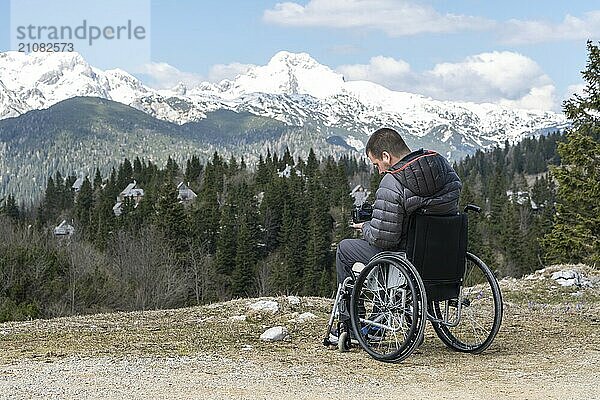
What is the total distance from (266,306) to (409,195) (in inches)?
165

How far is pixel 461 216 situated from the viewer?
696cm

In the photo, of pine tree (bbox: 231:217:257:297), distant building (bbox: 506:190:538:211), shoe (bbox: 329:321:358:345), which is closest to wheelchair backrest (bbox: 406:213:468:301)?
shoe (bbox: 329:321:358:345)

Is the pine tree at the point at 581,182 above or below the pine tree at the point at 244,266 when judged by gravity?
above

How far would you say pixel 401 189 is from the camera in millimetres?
6738

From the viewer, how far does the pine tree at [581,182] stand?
1126 inches

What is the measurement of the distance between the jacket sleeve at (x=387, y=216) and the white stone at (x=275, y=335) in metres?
1.79

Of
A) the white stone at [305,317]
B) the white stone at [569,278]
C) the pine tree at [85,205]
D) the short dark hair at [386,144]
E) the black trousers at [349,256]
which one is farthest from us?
the pine tree at [85,205]

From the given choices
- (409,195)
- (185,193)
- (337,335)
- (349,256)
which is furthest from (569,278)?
(185,193)

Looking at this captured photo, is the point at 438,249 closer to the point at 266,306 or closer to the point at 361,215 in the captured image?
the point at 361,215

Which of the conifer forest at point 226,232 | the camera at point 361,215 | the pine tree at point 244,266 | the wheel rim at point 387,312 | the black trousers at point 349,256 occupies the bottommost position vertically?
the pine tree at point 244,266

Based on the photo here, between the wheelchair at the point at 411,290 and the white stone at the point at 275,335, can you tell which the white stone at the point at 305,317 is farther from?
the wheelchair at the point at 411,290

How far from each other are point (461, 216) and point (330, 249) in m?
91.2

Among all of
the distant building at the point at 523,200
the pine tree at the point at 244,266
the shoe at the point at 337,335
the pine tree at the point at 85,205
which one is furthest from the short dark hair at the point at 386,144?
the distant building at the point at 523,200

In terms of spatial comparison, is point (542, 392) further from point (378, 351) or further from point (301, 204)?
point (301, 204)
